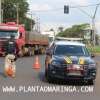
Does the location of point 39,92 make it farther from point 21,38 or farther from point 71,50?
point 21,38

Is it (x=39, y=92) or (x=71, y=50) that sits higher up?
(x=71, y=50)

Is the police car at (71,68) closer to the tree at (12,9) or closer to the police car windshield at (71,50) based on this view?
the police car windshield at (71,50)

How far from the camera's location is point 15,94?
1641 cm

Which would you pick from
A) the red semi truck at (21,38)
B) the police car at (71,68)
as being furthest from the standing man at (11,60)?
the red semi truck at (21,38)

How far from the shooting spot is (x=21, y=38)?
46469 millimetres

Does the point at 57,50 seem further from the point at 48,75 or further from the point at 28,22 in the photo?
the point at 28,22

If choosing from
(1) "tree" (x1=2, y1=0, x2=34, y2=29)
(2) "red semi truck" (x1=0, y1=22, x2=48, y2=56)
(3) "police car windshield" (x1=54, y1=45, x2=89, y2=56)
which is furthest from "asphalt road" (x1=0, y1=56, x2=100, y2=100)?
(1) "tree" (x1=2, y1=0, x2=34, y2=29)

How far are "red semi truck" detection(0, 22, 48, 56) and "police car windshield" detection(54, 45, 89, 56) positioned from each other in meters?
21.9

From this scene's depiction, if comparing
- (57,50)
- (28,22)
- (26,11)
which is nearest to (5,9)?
(26,11)

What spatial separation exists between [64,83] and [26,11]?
318 feet

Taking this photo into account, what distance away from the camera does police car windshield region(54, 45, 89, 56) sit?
821 inches

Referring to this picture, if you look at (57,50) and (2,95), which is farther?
(57,50)

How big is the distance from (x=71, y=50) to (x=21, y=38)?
83.8 feet

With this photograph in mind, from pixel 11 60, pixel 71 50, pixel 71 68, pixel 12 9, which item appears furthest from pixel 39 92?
pixel 12 9
